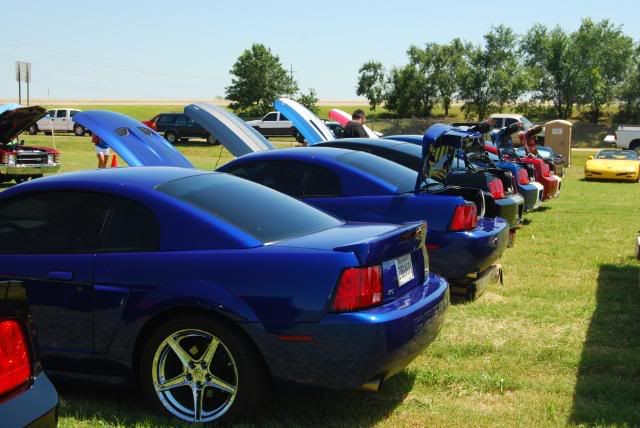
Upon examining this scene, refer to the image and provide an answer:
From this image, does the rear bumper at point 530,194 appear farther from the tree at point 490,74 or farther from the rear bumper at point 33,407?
the tree at point 490,74

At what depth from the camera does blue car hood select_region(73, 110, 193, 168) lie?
8.67 metres

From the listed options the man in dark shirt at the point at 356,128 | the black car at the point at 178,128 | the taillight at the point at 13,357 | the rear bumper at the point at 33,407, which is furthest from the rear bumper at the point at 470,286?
the black car at the point at 178,128

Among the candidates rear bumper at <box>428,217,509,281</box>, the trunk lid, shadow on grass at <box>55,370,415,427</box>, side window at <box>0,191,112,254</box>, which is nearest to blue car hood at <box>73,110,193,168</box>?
rear bumper at <box>428,217,509,281</box>

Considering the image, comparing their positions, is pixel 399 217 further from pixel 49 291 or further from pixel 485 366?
pixel 49 291

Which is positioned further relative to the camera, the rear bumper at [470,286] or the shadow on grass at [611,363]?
the rear bumper at [470,286]

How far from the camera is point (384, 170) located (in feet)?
24.3

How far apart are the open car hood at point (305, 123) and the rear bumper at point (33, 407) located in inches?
370

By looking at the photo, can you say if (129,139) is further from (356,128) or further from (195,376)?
(195,376)

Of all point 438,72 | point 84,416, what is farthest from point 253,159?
point 438,72

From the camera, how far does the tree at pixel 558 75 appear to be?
63.3 meters

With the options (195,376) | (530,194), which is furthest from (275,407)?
(530,194)

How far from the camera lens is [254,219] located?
14.5 feet

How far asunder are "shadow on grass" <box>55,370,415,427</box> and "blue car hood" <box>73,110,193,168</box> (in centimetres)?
440

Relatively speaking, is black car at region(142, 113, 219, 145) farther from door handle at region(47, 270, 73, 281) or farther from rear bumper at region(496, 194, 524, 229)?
door handle at region(47, 270, 73, 281)
